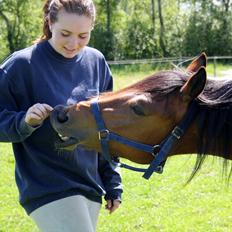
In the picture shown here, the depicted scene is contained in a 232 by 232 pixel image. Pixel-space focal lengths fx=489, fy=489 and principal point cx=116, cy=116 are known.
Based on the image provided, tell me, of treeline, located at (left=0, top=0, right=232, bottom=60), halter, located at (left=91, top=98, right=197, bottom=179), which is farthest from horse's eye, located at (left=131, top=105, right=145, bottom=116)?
treeline, located at (left=0, top=0, right=232, bottom=60)

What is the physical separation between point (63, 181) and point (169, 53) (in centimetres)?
3366

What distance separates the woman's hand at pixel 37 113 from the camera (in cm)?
243

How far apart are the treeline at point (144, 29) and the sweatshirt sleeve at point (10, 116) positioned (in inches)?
1276

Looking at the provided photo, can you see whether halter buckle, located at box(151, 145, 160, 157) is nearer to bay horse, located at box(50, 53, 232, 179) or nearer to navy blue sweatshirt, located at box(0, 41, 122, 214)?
bay horse, located at box(50, 53, 232, 179)

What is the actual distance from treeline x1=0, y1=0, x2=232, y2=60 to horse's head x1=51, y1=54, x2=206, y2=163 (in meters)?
32.2

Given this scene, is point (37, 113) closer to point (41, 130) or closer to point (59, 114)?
point (59, 114)

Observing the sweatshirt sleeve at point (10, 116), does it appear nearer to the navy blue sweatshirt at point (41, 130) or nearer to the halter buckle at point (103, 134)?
the navy blue sweatshirt at point (41, 130)

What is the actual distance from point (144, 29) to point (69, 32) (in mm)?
35028

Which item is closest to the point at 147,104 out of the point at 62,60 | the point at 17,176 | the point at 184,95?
the point at 184,95

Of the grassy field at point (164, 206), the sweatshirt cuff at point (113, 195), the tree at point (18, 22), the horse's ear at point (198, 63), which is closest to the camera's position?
the horse's ear at point (198, 63)

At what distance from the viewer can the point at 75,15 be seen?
2590 millimetres

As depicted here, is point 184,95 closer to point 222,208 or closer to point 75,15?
point 75,15

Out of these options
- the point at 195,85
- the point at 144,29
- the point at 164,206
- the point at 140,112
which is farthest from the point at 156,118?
the point at 144,29

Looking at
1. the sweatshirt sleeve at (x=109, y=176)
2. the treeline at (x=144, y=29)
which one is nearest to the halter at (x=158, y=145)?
the sweatshirt sleeve at (x=109, y=176)
